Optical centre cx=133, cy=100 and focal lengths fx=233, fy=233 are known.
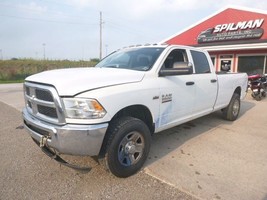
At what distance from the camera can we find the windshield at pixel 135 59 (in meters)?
3.92

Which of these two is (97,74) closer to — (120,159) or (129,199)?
(120,159)

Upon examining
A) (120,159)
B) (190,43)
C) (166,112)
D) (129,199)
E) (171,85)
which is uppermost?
(190,43)

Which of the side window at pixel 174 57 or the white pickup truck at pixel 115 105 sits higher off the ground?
the side window at pixel 174 57

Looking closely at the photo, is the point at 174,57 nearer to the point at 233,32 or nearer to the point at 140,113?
the point at 140,113

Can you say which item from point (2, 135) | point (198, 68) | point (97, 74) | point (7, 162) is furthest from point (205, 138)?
point (2, 135)

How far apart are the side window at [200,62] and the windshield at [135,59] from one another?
1045 mm

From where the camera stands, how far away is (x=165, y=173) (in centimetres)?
345

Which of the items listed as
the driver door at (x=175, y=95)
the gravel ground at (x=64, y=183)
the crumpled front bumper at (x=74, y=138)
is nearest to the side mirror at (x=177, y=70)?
the driver door at (x=175, y=95)

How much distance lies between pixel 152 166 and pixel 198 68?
2363 mm

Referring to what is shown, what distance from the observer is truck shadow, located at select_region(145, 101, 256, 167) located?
4.23m

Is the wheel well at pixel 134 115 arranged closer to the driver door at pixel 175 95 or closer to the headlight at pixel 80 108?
the driver door at pixel 175 95

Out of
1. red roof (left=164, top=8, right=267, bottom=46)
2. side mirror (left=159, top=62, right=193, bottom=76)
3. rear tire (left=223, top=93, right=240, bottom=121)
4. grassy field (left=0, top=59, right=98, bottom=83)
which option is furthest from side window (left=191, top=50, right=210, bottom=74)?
grassy field (left=0, top=59, right=98, bottom=83)

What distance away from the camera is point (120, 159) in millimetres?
3244

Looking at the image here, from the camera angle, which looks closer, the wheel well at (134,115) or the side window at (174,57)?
the wheel well at (134,115)
